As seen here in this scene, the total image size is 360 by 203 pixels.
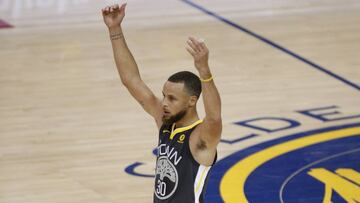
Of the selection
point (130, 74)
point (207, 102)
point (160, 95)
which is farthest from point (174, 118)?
point (160, 95)

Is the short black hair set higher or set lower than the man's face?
higher

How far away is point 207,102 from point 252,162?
179 inches

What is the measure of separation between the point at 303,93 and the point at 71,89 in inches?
117

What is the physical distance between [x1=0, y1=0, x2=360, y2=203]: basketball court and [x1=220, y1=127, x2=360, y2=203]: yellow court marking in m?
0.01

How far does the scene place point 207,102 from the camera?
6.28 m

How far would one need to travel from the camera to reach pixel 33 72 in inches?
553

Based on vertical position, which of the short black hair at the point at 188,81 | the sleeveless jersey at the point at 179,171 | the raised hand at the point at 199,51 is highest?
the raised hand at the point at 199,51

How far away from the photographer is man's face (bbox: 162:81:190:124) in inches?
260

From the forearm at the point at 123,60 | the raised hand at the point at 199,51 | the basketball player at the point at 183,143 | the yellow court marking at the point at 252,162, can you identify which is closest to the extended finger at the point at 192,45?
the raised hand at the point at 199,51

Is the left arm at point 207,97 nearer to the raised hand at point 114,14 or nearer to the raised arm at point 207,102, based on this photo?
the raised arm at point 207,102

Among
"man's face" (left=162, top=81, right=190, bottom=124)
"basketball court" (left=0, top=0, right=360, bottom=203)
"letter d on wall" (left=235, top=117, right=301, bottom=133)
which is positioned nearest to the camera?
"man's face" (left=162, top=81, right=190, bottom=124)

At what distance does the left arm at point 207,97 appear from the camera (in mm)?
6051

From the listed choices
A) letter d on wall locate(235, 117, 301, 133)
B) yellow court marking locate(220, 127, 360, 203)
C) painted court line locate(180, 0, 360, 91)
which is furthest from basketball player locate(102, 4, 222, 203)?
painted court line locate(180, 0, 360, 91)

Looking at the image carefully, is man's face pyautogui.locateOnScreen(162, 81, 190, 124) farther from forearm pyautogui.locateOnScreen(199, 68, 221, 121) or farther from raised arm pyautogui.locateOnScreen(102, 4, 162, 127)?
raised arm pyautogui.locateOnScreen(102, 4, 162, 127)
